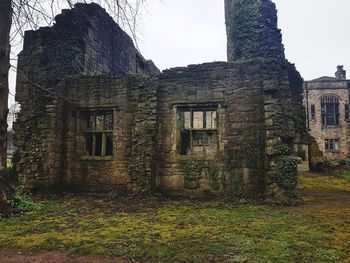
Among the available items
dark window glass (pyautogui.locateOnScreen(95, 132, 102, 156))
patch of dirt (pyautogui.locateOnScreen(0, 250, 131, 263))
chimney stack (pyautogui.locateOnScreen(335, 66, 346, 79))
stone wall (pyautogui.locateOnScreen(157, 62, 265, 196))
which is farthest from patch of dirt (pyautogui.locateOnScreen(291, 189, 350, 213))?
chimney stack (pyautogui.locateOnScreen(335, 66, 346, 79))

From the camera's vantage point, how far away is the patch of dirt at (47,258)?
4.22 meters

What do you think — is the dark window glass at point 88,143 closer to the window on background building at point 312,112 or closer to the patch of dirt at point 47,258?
the patch of dirt at point 47,258

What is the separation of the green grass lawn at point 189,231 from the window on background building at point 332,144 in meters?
25.5

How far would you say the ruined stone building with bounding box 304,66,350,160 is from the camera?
31.9m

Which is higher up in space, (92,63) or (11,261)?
(92,63)

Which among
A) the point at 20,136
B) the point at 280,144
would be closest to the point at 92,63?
the point at 20,136

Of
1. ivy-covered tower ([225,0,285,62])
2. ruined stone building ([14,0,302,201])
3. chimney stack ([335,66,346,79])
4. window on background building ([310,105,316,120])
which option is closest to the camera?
ruined stone building ([14,0,302,201])

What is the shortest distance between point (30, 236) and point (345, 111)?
33455 millimetres

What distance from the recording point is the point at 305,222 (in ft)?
20.8

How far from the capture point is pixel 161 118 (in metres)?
10.5

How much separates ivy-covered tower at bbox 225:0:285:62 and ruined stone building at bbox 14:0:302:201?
4 cm

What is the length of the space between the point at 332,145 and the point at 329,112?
11.2 feet

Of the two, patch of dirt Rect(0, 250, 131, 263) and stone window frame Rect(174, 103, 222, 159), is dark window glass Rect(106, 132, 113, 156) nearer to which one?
stone window frame Rect(174, 103, 222, 159)

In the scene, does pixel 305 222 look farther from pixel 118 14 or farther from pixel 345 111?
pixel 345 111
